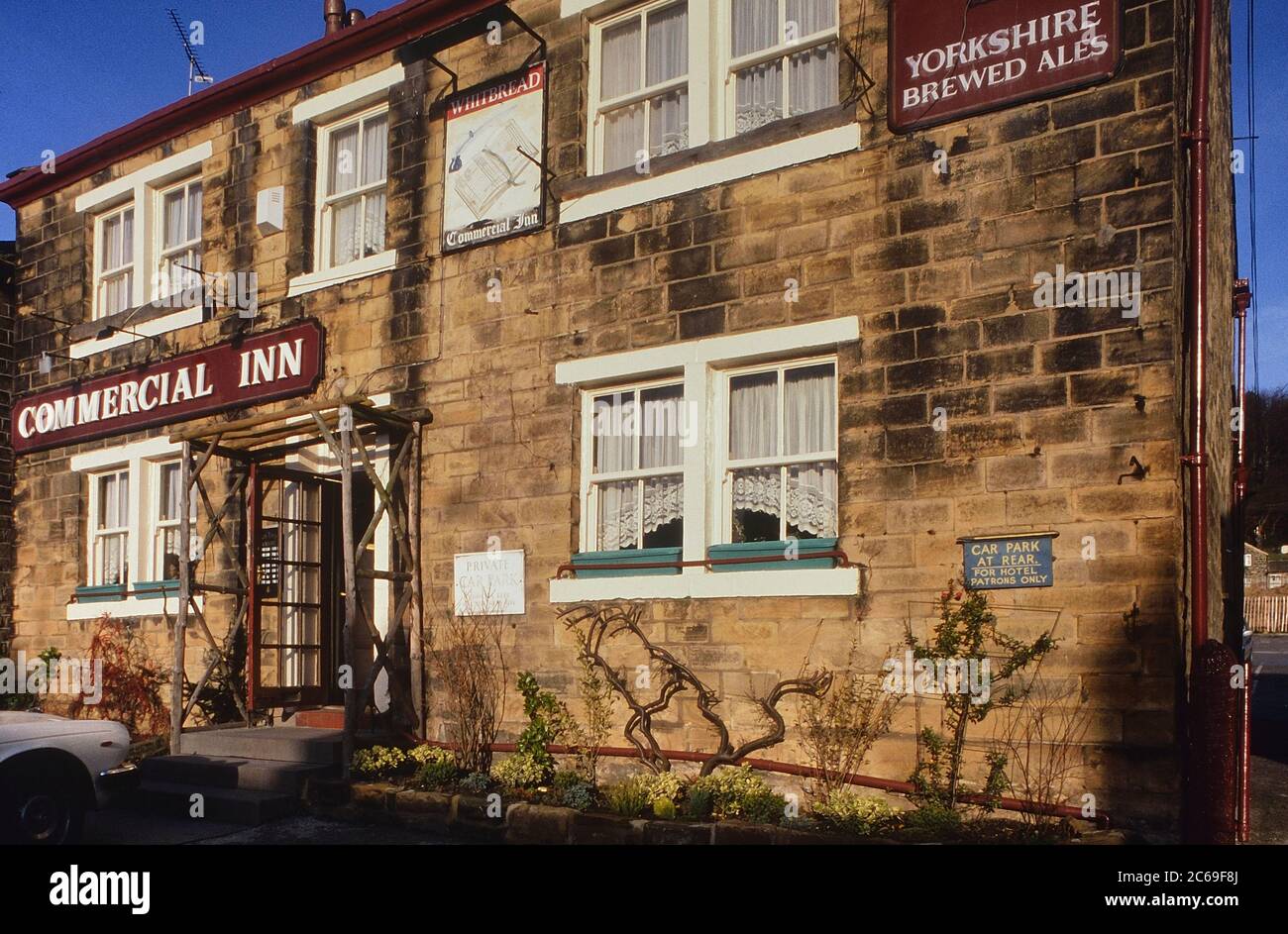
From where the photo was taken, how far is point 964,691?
7832 millimetres

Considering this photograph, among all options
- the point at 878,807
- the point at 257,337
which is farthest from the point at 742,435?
the point at 257,337

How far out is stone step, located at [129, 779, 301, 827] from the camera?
9.24 meters

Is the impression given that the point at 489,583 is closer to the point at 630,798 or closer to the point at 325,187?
the point at 630,798

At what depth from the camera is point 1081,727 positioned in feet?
24.5

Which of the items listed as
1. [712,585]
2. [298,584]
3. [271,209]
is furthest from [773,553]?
[271,209]

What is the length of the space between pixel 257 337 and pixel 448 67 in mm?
3425

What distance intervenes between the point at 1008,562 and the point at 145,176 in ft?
36.0

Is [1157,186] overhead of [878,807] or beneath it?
overhead

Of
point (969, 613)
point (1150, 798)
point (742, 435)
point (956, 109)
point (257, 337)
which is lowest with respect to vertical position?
point (1150, 798)

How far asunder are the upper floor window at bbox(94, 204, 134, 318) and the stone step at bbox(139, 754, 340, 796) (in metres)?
6.18

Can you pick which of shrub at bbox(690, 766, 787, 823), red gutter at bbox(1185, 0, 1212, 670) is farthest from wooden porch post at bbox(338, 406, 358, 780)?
red gutter at bbox(1185, 0, 1212, 670)

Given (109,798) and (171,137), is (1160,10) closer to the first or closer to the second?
(109,798)

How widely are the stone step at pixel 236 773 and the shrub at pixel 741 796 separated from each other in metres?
3.34

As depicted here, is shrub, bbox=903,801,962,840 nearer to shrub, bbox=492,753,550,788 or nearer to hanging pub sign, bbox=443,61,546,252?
shrub, bbox=492,753,550,788
